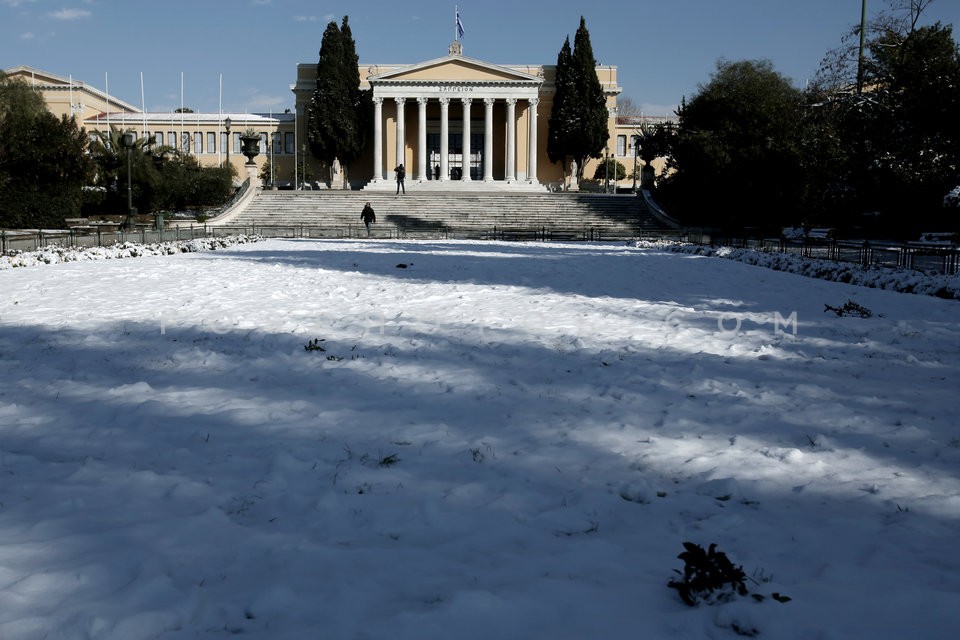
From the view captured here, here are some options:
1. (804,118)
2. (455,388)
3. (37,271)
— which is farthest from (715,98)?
(455,388)

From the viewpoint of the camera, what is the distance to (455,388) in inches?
281

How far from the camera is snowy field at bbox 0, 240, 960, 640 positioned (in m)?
3.31

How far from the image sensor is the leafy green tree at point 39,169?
40188mm

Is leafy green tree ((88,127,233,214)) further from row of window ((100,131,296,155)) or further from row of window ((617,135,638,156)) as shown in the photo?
row of window ((617,135,638,156))

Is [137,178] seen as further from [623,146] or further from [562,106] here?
[623,146]

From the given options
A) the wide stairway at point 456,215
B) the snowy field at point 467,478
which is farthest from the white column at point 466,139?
the snowy field at point 467,478

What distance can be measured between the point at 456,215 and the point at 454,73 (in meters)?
20.2

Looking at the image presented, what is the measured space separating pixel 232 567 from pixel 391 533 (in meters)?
0.84

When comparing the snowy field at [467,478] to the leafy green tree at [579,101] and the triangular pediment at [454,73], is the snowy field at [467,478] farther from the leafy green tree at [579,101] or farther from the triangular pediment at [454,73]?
the triangular pediment at [454,73]

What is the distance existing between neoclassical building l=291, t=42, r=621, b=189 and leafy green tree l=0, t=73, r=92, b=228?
2417cm

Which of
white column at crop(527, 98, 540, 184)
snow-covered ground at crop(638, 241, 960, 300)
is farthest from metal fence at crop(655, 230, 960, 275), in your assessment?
white column at crop(527, 98, 540, 184)

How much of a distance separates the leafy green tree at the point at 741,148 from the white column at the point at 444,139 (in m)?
23.2

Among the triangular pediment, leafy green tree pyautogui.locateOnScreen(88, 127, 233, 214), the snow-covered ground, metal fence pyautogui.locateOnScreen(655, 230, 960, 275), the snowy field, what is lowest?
the snowy field

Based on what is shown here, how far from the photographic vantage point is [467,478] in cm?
489
